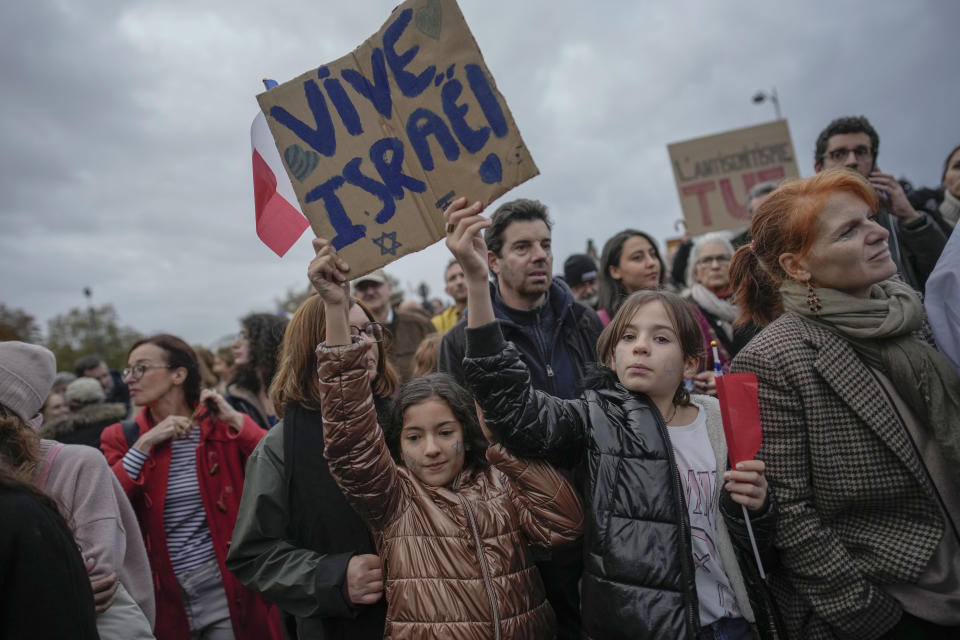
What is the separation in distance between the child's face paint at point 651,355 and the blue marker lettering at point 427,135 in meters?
0.92

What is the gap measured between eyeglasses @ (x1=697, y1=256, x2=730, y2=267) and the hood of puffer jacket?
438 centimetres

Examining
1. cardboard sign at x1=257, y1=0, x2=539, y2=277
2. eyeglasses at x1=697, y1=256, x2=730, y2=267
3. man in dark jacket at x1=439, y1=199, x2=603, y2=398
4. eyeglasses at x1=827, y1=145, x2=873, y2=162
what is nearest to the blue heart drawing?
cardboard sign at x1=257, y1=0, x2=539, y2=277

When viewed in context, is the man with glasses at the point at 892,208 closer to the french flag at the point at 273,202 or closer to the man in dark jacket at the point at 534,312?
the man in dark jacket at the point at 534,312

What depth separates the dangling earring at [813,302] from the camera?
2140mm

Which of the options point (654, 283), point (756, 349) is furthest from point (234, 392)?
point (756, 349)

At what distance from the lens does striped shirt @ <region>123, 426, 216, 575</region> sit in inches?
118

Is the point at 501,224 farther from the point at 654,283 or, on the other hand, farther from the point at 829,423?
the point at 829,423

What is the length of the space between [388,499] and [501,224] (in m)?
1.79

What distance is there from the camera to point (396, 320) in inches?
218

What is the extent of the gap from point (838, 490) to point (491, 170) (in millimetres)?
1555

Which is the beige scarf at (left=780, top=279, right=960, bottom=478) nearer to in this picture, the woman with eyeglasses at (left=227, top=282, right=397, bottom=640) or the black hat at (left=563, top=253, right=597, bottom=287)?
the woman with eyeglasses at (left=227, top=282, right=397, bottom=640)

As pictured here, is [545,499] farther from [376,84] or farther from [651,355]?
[376,84]

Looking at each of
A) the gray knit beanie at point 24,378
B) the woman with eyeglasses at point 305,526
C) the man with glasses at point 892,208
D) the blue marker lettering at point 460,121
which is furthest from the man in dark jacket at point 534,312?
the gray knit beanie at point 24,378

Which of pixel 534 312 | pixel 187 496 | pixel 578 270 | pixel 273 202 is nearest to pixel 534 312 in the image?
pixel 534 312
